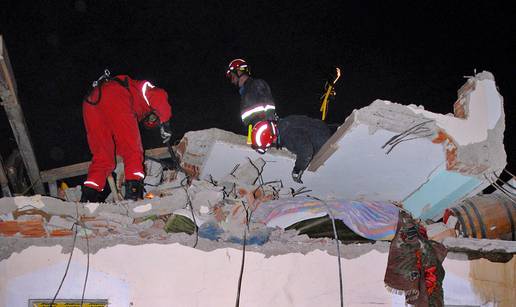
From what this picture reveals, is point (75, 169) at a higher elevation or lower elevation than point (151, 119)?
lower

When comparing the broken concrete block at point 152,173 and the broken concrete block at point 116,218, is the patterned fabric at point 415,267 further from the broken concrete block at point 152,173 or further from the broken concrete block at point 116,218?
the broken concrete block at point 152,173

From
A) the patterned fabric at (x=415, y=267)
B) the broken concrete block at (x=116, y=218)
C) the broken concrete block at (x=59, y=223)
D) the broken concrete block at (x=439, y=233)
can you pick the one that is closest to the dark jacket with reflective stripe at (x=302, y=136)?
the patterned fabric at (x=415, y=267)

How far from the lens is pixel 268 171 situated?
21.3 feet

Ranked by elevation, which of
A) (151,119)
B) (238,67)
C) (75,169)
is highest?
(238,67)

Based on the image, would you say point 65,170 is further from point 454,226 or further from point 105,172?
point 454,226

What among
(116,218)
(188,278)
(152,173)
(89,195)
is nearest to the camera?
(188,278)

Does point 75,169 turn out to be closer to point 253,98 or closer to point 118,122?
point 118,122

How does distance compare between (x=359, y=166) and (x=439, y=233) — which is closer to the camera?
(x=439, y=233)

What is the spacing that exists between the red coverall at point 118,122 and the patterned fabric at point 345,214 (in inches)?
67.3

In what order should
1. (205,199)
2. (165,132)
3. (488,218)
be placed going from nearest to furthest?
1. (205,199)
2. (488,218)
3. (165,132)

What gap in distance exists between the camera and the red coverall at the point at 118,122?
5785mm

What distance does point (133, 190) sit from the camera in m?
5.53

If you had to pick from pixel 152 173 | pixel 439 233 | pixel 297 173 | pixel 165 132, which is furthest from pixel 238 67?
pixel 439 233

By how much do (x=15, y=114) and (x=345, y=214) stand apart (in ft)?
13.9
